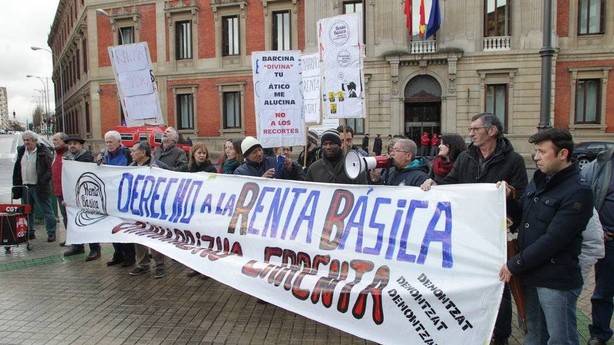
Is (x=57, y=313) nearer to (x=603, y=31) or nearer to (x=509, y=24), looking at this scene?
(x=509, y=24)

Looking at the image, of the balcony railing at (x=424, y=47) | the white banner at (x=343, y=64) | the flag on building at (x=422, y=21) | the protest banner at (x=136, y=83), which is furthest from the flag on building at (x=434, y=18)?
the protest banner at (x=136, y=83)

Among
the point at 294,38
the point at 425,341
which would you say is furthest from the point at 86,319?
the point at 294,38

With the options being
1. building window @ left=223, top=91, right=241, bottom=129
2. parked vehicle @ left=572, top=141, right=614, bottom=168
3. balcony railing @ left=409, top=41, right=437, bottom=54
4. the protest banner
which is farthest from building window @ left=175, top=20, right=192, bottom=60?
the protest banner

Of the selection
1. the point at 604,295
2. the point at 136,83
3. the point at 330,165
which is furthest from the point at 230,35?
the point at 604,295

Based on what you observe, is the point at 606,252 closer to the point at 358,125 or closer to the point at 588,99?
the point at 358,125

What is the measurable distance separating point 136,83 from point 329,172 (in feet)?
16.8

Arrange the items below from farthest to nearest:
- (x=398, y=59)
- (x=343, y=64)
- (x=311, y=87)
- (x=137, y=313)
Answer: (x=398, y=59), (x=311, y=87), (x=343, y=64), (x=137, y=313)

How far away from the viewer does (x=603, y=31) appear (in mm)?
24656

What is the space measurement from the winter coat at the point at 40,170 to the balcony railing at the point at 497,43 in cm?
2354

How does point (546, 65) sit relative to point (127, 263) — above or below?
above

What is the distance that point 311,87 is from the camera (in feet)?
31.9

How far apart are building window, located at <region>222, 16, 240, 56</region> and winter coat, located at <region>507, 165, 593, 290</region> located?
29.5 metres

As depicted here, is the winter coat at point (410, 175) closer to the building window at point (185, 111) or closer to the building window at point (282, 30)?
the building window at point (282, 30)

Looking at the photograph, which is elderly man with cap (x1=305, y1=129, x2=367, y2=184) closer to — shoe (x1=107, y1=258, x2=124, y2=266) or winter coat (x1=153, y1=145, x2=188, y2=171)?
winter coat (x1=153, y1=145, x2=188, y2=171)
